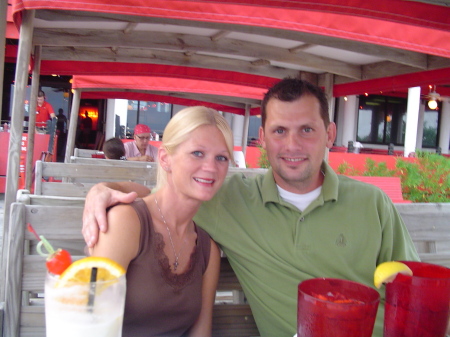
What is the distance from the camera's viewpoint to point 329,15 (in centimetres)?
230

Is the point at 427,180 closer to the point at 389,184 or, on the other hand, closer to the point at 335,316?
the point at 389,184

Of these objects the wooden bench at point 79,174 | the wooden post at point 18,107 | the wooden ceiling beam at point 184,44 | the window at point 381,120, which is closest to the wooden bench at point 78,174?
the wooden bench at point 79,174

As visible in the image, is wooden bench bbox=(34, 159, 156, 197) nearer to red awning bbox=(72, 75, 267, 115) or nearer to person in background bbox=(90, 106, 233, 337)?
person in background bbox=(90, 106, 233, 337)

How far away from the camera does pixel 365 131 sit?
19125 millimetres

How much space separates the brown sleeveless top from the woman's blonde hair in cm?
25

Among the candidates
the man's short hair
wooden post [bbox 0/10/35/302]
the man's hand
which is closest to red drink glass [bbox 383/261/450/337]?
the man's hand

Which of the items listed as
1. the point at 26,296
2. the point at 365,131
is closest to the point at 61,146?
the point at 26,296

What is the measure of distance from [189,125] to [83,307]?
2.99 feet

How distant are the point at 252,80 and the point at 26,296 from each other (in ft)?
13.1

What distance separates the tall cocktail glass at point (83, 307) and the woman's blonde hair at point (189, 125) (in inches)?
32.9

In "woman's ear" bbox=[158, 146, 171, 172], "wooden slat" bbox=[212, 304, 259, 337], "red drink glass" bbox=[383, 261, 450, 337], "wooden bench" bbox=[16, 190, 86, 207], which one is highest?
"woman's ear" bbox=[158, 146, 171, 172]

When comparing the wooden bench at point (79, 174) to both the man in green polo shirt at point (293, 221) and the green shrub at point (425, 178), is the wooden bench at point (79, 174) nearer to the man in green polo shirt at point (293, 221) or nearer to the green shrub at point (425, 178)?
the man in green polo shirt at point (293, 221)

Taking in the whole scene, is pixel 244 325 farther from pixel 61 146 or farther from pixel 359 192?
pixel 61 146

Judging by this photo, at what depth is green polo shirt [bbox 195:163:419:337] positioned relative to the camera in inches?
63.9
